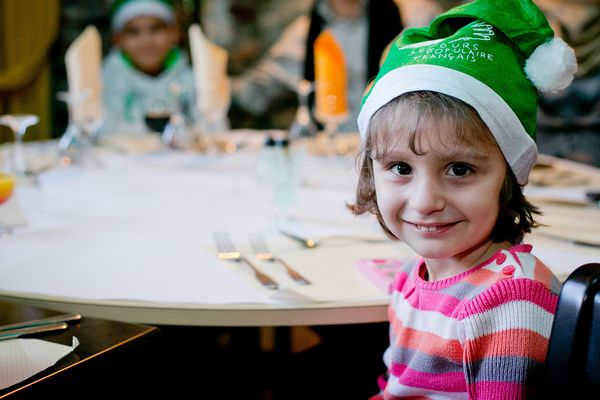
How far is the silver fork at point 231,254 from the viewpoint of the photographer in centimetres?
111

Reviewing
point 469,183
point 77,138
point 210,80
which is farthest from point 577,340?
point 210,80

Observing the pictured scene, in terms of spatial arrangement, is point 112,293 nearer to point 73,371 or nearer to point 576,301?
point 73,371

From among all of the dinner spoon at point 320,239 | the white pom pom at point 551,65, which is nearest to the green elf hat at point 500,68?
the white pom pom at point 551,65

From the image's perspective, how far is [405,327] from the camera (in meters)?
0.94

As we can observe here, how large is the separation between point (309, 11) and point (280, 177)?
307 cm

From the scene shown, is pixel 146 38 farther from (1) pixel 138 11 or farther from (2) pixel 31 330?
(2) pixel 31 330

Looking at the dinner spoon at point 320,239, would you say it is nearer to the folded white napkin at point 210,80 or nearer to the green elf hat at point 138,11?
the folded white napkin at point 210,80

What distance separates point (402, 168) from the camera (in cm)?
92

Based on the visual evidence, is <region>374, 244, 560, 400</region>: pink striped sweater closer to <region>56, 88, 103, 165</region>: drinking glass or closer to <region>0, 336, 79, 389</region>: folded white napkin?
<region>0, 336, 79, 389</region>: folded white napkin

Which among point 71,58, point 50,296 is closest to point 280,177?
point 50,296

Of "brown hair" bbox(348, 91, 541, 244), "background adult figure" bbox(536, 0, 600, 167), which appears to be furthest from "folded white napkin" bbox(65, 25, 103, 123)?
"background adult figure" bbox(536, 0, 600, 167)

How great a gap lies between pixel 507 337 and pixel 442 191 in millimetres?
201

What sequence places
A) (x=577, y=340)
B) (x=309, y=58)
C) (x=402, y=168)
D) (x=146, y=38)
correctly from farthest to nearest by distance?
(x=146, y=38)
(x=309, y=58)
(x=402, y=168)
(x=577, y=340)

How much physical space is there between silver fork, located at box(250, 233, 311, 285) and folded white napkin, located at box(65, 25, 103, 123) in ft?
4.02
